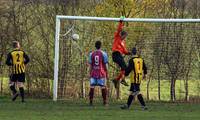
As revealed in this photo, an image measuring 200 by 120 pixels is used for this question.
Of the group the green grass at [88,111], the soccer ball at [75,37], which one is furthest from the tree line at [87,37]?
the green grass at [88,111]

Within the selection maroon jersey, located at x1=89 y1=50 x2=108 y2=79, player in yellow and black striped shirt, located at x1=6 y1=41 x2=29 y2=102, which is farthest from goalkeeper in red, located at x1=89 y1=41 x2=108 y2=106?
player in yellow and black striped shirt, located at x1=6 y1=41 x2=29 y2=102

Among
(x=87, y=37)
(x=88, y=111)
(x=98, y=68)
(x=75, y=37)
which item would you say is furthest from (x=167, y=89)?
(x=88, y=111)

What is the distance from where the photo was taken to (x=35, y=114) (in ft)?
53.3

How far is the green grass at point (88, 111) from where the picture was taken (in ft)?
51.6

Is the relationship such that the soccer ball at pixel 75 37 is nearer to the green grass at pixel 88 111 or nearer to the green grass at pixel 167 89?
the green grass at pixel 88 111

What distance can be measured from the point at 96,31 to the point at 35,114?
6848 mm

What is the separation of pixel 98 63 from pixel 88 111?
2335 millimetres

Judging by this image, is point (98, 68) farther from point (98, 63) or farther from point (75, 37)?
point (75, 37)

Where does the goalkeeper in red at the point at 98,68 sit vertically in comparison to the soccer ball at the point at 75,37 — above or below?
below

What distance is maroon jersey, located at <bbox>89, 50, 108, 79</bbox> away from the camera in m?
19.0

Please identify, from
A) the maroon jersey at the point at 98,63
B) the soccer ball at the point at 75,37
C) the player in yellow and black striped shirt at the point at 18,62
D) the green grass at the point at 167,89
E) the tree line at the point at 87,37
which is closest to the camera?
the maroon jersey at the point at 98,63

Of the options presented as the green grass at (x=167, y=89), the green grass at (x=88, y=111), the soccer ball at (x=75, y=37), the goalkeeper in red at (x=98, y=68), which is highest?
the soccer ball at (x=75, y=37)

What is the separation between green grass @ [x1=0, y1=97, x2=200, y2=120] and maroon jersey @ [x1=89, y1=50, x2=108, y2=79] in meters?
1.03

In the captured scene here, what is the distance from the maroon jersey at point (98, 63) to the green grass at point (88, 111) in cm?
103
